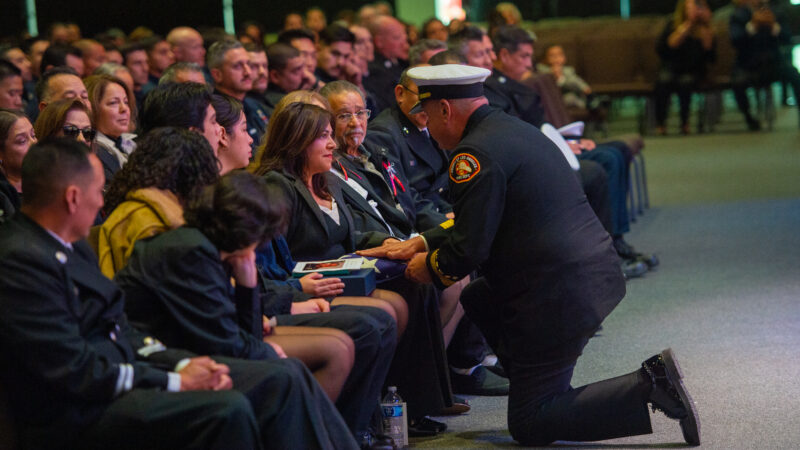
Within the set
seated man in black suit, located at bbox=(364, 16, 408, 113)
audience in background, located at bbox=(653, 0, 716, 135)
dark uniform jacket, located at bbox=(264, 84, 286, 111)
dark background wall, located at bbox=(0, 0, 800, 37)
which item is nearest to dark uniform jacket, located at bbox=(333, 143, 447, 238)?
dark uniform jacket, located at bbox=(264, 84, 286, 111)

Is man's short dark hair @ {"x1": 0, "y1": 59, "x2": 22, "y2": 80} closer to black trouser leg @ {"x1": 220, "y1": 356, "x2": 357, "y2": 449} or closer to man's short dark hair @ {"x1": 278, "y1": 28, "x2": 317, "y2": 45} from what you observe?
A: man's short dark hair @ {"x1": 278, "y1": 28, "x2": 317, "y2": 45}

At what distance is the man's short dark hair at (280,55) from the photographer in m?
6.47

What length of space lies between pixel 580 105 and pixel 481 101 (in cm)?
789

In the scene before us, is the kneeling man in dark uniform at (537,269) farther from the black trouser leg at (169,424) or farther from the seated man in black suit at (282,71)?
the seated man in black suit at (282,71)

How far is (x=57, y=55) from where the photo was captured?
6879mm

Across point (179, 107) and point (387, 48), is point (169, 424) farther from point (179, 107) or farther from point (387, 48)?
point (387, 48)

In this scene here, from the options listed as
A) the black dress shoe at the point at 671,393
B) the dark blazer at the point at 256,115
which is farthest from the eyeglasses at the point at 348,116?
the black dress shoe at the point at 671,393

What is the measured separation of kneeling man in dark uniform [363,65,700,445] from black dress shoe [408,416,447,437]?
322mm

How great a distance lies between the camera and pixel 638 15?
16.5 meters

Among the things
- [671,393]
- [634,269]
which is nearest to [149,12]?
[634,269]

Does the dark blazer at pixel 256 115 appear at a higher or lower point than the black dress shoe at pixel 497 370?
higher

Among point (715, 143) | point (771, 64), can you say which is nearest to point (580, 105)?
point (715, 143)

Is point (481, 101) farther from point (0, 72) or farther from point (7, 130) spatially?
point (0, 72)

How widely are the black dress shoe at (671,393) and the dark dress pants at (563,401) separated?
34 mm
